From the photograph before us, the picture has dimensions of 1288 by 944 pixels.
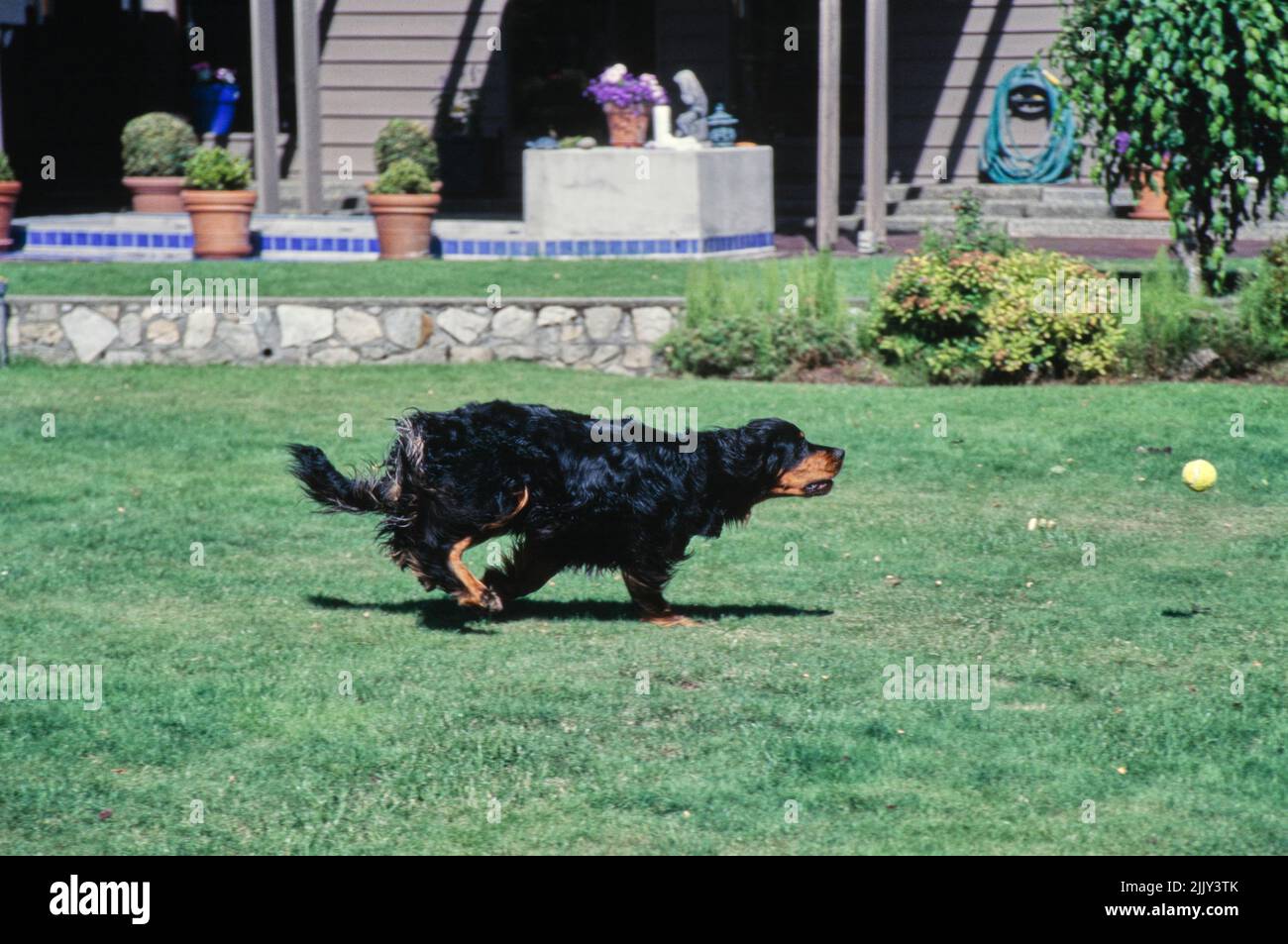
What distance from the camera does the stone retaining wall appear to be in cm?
1452

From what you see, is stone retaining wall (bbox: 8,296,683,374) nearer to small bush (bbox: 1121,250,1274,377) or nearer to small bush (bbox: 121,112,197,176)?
small bush (bbox: 1121,250,1274,377)

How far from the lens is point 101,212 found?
2116 centimetres

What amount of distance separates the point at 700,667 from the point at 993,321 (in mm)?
7204

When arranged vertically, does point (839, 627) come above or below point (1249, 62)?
below

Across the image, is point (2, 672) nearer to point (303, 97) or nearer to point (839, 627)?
point (839, 627)

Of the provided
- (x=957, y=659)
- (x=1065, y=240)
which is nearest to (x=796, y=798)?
(x=957, y=659)

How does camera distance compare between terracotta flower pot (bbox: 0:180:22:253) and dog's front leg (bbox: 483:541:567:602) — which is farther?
terracotta flower pot (bbox: 0:180:22:253)

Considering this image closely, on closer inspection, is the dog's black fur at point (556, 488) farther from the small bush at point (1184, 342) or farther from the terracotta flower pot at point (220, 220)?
the terracotta flower pot at point (220, 220)

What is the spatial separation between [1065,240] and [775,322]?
595cm

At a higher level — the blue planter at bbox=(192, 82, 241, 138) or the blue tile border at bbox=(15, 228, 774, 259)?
the blue planter at bbox=(192, 82, 241, 138)

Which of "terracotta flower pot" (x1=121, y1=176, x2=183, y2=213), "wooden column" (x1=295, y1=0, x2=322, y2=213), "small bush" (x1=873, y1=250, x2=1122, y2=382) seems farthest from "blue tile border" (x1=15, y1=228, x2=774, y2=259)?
"small bush" (x1=873, y1=250, x2=1122, y2=382)

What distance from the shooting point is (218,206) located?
55.5 ft

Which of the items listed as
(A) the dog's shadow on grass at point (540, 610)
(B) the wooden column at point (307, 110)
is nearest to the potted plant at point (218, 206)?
(B) the wooden column at point (307, 110)
